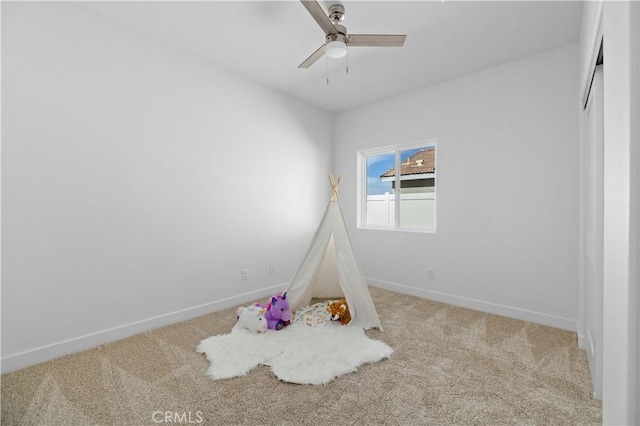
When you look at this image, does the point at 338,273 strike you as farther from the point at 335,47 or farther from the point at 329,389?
the point at 335,47

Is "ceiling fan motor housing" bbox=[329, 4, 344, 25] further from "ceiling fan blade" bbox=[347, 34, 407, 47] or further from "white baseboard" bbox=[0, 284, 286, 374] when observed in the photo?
"white baseboard" bbox=[0, 284, 286, 374]

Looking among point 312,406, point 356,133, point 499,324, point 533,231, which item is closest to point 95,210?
point 312,406

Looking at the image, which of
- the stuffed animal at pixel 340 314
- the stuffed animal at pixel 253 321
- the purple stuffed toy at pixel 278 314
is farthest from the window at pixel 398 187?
the stuffed animal at pixel 253 321

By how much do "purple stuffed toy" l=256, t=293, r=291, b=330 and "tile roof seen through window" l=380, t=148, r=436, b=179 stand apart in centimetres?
245

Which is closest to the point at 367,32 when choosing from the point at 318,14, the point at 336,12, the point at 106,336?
the point at 336,12

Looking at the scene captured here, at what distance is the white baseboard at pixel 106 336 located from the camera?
78.5 inches

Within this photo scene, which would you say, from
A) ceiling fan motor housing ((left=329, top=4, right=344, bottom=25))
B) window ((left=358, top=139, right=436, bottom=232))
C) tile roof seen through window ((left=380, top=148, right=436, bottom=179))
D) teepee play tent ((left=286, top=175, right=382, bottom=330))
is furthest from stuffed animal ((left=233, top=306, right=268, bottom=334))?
tile roof seen through window ((left=380, top=148, right=436, bottom=179))

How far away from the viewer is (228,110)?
325 centimetres

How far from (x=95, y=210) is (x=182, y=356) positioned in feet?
4.42

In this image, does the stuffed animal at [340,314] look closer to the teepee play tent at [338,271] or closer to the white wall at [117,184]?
the teepee play tent at [338,271]

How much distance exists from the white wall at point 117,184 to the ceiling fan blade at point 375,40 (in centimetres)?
171

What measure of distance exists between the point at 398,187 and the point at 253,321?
262cm

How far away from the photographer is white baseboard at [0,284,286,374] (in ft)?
6.54

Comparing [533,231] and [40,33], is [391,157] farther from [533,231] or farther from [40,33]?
[40,33]
